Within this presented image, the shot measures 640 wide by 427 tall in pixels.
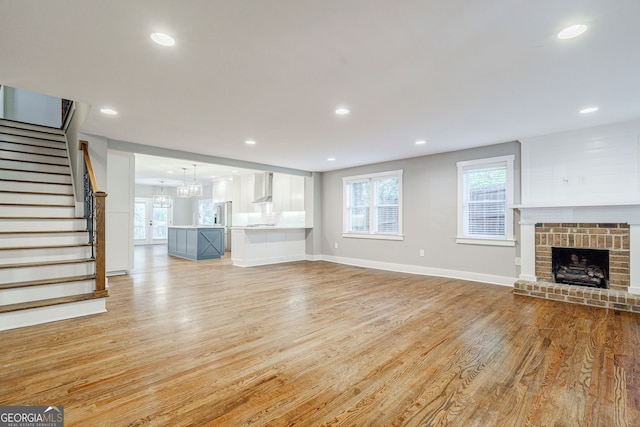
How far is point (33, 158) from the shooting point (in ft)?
16.4

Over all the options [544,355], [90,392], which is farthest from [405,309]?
[90,392]

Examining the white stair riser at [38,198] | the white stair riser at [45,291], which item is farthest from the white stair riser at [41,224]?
the white stair riser at [45,291]

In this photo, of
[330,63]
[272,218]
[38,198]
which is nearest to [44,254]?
[38,198]

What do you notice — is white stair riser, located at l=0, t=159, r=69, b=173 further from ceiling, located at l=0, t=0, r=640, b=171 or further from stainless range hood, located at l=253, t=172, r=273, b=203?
stainless range hood, located at l=253, t=172, r=273, b=203

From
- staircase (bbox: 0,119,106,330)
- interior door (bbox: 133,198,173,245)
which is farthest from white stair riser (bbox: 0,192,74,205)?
interior door (bbox: 133,198,173,245)

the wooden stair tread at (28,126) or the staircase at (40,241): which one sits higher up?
the wooden stair tread at (28,126)

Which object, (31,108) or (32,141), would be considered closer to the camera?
(32,141)

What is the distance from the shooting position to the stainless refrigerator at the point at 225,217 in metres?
11.1

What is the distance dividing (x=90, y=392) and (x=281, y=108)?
3115mm

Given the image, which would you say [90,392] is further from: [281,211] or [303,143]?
[281,211]

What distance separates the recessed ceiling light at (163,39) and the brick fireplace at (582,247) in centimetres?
521

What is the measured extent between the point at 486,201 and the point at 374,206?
2393 millimetres

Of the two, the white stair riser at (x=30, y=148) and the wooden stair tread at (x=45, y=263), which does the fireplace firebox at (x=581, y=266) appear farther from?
the white stair riser at (x=30, y=148)

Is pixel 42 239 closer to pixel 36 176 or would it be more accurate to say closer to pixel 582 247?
pixel 36 176
